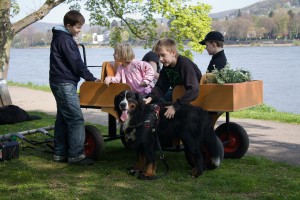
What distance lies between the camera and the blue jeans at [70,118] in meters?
7.04

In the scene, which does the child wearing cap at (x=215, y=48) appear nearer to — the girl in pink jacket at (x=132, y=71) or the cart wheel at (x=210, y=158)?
the girl in pink jacket at (x=132, y=71)

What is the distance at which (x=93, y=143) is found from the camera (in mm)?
7375

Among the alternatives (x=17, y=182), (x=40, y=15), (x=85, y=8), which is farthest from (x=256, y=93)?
(x=85, y=8)

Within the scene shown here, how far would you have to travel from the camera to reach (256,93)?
277 inches

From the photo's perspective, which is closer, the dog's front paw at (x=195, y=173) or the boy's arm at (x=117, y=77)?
the dog's front paw at (x=195, y=173)

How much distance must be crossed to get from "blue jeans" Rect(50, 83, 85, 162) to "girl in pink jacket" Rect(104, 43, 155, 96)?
0.63 meters

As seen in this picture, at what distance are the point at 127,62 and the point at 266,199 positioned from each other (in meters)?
2.90

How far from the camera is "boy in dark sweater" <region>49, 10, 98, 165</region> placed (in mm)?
7004

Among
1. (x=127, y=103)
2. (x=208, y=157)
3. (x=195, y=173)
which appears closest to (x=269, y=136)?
(x=208, y=157)

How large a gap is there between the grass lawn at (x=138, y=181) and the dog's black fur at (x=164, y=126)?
0.90 feet

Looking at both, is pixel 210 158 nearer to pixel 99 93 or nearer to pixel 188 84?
pixel 188 84

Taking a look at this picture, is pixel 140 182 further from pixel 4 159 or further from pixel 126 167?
pixel 4 159

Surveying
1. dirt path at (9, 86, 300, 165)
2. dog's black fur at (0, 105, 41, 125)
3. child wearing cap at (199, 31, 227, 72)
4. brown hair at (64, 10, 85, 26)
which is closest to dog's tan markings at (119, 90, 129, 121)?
brown hair at (64, 10, 85, 26)

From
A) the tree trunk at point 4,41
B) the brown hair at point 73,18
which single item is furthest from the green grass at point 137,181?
the tree trunk at point 4,41
